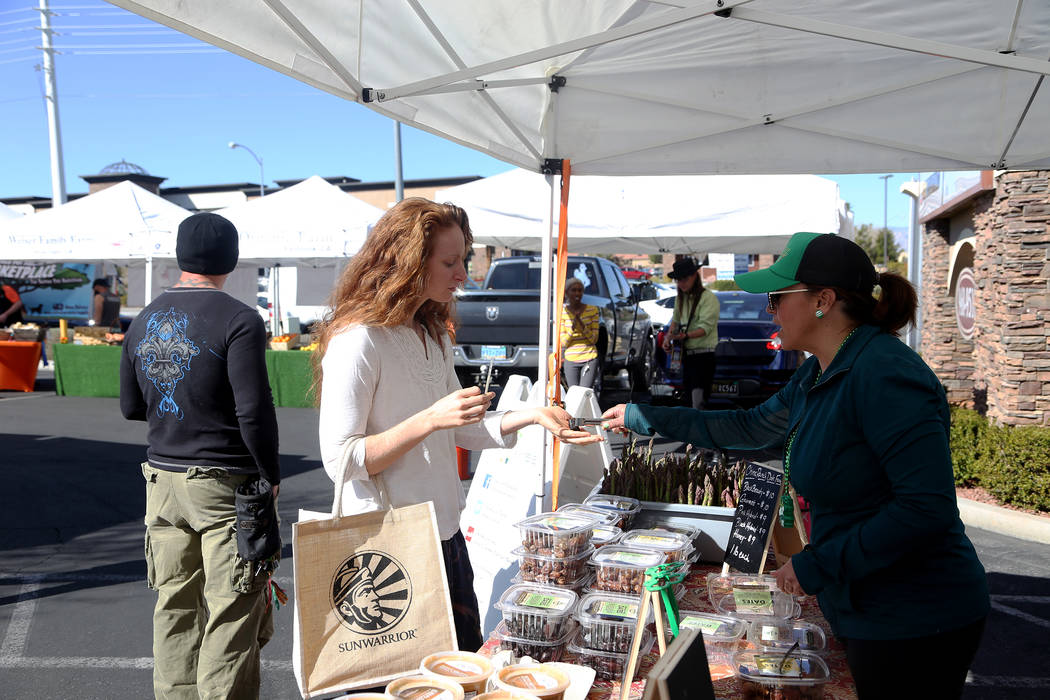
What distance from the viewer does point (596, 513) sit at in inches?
104

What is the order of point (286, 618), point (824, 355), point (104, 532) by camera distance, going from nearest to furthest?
point (824, 355) < point (286, 618) < point (104, 532)

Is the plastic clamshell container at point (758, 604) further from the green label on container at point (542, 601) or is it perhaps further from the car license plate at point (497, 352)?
the car license plate at point (497, 352)

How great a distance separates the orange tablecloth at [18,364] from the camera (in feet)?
44.8

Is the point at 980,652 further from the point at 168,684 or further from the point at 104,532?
the point at 104,532

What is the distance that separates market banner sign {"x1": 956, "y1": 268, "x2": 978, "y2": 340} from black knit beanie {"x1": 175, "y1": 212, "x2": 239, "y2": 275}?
833 cm

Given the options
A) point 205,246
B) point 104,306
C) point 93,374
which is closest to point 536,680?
point 205,246

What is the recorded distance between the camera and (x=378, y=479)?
2127 mm

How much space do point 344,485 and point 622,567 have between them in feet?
2.71

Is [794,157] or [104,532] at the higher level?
[794,157]

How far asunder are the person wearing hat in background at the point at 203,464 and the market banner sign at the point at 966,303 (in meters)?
8.37

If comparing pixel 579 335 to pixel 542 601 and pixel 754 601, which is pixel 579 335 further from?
pixel 542 601

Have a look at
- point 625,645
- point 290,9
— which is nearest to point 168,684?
point 625,645

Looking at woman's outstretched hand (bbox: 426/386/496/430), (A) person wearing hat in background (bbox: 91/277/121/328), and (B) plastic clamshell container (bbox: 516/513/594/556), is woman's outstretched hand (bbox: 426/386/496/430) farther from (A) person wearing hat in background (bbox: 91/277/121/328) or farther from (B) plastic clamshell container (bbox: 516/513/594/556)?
(A) person wearing hat in background (bbox: 91/277/121/328)

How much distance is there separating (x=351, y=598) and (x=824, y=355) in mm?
1412
